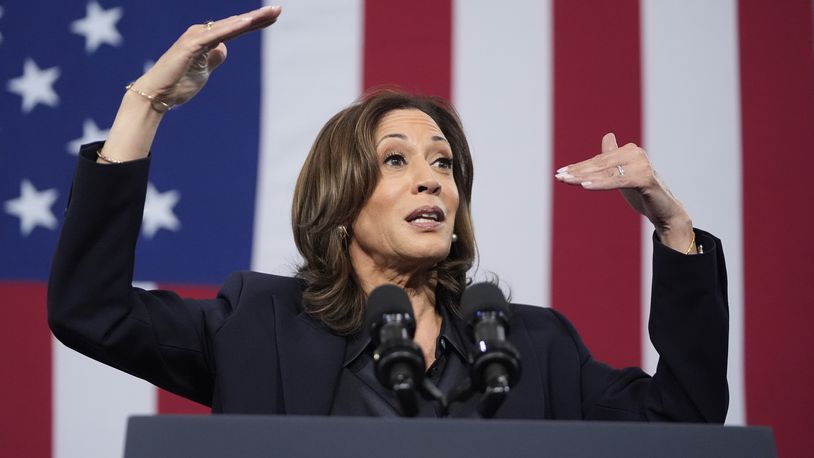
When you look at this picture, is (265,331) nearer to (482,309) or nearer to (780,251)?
(482,309)

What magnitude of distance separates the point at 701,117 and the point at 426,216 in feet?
3.51

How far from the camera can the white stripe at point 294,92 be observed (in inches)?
90.8

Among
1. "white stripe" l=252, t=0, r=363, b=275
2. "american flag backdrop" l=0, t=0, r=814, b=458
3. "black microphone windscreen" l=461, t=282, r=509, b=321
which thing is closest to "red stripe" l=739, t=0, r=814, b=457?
"american flag backdrop" l=0, t=0, r=814, b=458

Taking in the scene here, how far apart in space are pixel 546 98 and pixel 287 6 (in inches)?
26.6

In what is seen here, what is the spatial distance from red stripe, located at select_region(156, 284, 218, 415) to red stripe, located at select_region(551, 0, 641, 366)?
0.82 metres

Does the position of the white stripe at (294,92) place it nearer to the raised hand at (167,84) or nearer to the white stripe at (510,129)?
the white stripe at (510,129)

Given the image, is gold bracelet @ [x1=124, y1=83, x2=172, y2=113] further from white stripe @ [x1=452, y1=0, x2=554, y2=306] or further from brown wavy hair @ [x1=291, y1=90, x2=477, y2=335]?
white stripe @ [x1=452, y1=0, x2=554, y2=306]

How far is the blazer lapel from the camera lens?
59.2 inches

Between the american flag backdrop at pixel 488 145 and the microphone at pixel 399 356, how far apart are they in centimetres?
122

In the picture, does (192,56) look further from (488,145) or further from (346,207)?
(488,145)

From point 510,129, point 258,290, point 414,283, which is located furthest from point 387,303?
point 510,129

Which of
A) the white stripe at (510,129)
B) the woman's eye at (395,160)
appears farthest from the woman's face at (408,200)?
the white stripe at (510,129)

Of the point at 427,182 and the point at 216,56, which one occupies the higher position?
the point at 216,56

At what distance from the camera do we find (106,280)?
1.39 metres
